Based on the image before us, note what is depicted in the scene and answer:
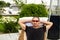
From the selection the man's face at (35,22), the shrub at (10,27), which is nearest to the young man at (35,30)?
the man's face at (35,22)

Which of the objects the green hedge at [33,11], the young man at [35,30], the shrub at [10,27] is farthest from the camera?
the shrub at [10,27]

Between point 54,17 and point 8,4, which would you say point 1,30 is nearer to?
point 8,4

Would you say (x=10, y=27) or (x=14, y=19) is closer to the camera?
(x=10, y=27)

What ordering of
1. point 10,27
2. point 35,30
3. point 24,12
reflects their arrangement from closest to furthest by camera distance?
point 35,30 < point 24,12 < point 10,27

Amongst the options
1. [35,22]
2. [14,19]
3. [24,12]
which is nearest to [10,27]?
[14,19]

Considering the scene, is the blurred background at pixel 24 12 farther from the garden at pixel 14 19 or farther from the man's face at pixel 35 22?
the man's face at pixel 35 22

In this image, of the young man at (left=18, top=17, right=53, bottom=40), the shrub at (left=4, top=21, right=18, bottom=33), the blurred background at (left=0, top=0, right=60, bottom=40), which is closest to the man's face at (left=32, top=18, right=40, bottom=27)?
the young man at (left=18, top=17, right=53, bottom=40)

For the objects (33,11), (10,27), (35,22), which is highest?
(33,11)

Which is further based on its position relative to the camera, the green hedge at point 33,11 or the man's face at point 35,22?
the green hedge at point 33,11

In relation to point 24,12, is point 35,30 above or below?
below

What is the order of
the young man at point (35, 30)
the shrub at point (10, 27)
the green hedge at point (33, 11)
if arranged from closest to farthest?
the young man at point (35, 30) < the green hedge at point (33, 11) < the shrub at point (10, 27)

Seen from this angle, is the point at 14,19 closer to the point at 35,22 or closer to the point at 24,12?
the point at 24,12

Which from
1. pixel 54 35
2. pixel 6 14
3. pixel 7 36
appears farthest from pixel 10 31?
pixel 54 35

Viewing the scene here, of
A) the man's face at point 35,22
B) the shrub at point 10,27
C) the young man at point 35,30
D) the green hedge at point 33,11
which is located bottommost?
the shrub at point 10,27
